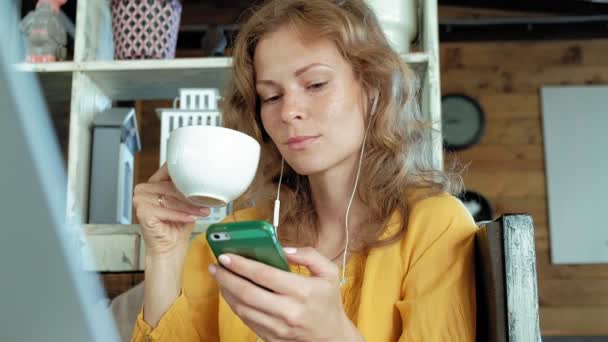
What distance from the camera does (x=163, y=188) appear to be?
85cm

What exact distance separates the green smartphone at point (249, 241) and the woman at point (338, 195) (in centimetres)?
19

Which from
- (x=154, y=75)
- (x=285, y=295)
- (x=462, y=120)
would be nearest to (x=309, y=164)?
(x=285, y=295)

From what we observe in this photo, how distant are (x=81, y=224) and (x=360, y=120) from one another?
686 millimetres

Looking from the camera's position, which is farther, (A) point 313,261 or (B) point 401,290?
(B) point 401,290

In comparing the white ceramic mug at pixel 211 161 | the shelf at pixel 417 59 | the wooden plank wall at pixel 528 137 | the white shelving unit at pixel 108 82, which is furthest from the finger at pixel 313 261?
the wooden plank wall at pixel 528 137

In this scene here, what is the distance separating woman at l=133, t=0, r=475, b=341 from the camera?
2.71 feet

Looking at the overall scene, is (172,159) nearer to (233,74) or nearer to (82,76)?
(233,74)

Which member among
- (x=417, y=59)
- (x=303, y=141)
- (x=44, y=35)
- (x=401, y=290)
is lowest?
(x=401, y=290)

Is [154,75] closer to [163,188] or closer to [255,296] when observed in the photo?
[163,188]

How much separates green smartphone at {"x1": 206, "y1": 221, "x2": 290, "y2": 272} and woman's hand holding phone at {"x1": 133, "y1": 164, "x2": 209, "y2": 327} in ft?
0.98

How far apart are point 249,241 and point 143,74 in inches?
38.3

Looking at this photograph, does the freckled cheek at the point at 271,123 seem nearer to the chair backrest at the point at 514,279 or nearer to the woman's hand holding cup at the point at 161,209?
the woman's hand holding cup at the point at 161,209

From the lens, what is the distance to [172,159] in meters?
0.68

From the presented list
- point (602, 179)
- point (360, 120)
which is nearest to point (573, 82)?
point (602, 179)
